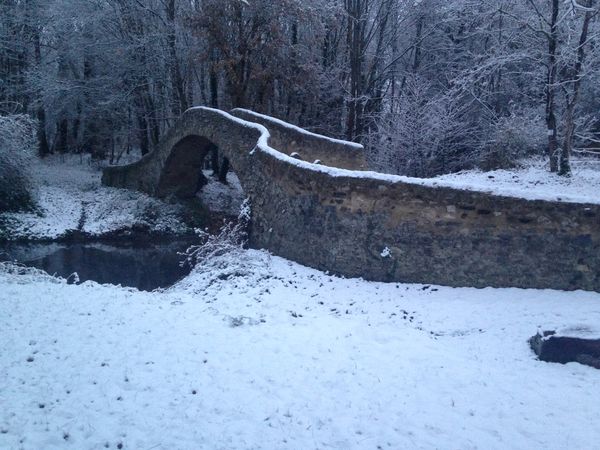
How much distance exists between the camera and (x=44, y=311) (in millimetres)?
7250

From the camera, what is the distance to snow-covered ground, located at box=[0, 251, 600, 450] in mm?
4707

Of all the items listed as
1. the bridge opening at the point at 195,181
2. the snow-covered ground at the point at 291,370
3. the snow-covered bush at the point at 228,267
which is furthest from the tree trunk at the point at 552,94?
the bridge opening at the point at 195,181

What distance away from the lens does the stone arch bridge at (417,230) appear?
26.5 feet

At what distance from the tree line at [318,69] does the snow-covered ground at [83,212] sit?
11.3ft

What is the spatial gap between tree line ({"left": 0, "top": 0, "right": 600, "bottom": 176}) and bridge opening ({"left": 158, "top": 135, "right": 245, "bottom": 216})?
320cm

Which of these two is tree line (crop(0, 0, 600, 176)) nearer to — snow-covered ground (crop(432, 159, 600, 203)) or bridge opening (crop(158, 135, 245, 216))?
snow-covered ground (crop(432, 159, 600, 203))

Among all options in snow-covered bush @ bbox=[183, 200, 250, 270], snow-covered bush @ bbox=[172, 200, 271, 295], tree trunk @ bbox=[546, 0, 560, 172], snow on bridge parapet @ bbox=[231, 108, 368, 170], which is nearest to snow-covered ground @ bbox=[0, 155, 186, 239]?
snow on bridge parapet @ bbox=[231, 108, 368, 170]

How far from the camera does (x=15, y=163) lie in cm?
1580

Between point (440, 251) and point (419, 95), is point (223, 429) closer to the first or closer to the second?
point (440, 251)

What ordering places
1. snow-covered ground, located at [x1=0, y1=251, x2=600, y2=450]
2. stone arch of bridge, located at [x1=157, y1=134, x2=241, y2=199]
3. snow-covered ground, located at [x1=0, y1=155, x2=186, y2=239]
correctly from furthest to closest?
stone arch of bridge, located at [x1=157, y1=134, x2=241, y2=199], snow-covered ground, located at [x1=0, y1=155, x2=186, y2=239], snow-covered ground, located at [x1=0, y1=251, x2=600, y2=450]

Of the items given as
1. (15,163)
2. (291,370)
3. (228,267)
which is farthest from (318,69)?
(291,370)

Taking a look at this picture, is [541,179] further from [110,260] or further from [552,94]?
[110,260]

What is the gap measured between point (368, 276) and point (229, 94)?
46.2 ft

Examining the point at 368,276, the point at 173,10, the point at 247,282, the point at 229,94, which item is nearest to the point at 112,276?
the point at 247,282
